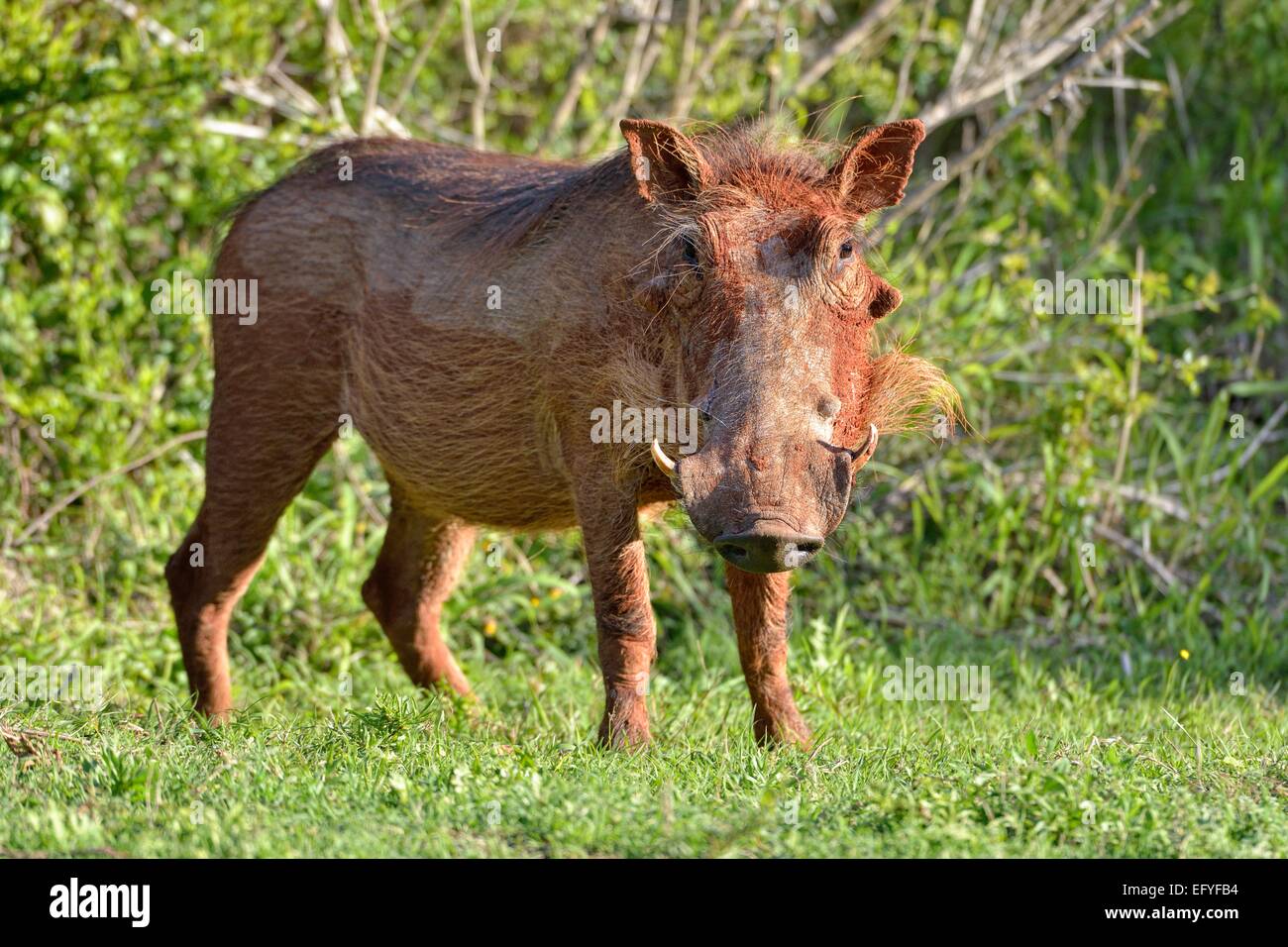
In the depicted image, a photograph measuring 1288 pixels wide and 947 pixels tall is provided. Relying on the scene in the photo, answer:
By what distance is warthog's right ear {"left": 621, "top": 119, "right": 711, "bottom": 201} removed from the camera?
3939mm

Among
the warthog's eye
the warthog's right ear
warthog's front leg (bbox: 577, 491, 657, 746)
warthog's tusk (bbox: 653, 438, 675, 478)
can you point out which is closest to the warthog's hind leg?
warthog's front leg (bbox: 577, 491, 657, 746)

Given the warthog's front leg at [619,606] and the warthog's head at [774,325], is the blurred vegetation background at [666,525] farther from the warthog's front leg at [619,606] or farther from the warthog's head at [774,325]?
the warthog's head at [774,325]

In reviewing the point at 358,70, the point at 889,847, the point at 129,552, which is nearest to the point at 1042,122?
the point at 358,70

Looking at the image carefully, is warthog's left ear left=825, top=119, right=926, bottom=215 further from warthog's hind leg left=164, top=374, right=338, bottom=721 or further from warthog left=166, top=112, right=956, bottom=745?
warthog's hind leg left=164, top=374, right=338, bottom=721

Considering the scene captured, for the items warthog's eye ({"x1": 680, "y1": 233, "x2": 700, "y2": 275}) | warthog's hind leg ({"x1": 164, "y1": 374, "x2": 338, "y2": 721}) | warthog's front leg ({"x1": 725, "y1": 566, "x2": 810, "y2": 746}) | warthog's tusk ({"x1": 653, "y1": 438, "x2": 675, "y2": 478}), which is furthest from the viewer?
warthog's hind leg ({"x1": 164, "y1": 374, "x2": 338, "y2": 721})

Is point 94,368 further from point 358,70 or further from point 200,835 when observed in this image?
point 200,835

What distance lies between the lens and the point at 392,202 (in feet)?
16.0

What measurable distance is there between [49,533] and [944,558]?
3469 mm

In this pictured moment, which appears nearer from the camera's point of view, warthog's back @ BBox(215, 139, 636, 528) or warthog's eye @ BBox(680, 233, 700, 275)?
warthog's eye @ BBox(680, 233, 700, 275)

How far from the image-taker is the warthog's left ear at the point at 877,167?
3.90 m

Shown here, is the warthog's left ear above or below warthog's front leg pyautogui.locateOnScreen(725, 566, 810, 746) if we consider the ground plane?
above

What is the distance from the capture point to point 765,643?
14.0 ft

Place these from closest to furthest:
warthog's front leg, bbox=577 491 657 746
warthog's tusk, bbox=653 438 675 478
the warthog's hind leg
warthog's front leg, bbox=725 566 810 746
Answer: warthog's tusk, bbox=653 438 675 478, warthog's front leg, bbox=577 491 657 746, warthog's front leg, bbox=725 566 810 746, the warthog's hind leg

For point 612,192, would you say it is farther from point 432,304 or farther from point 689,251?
point 432,304
